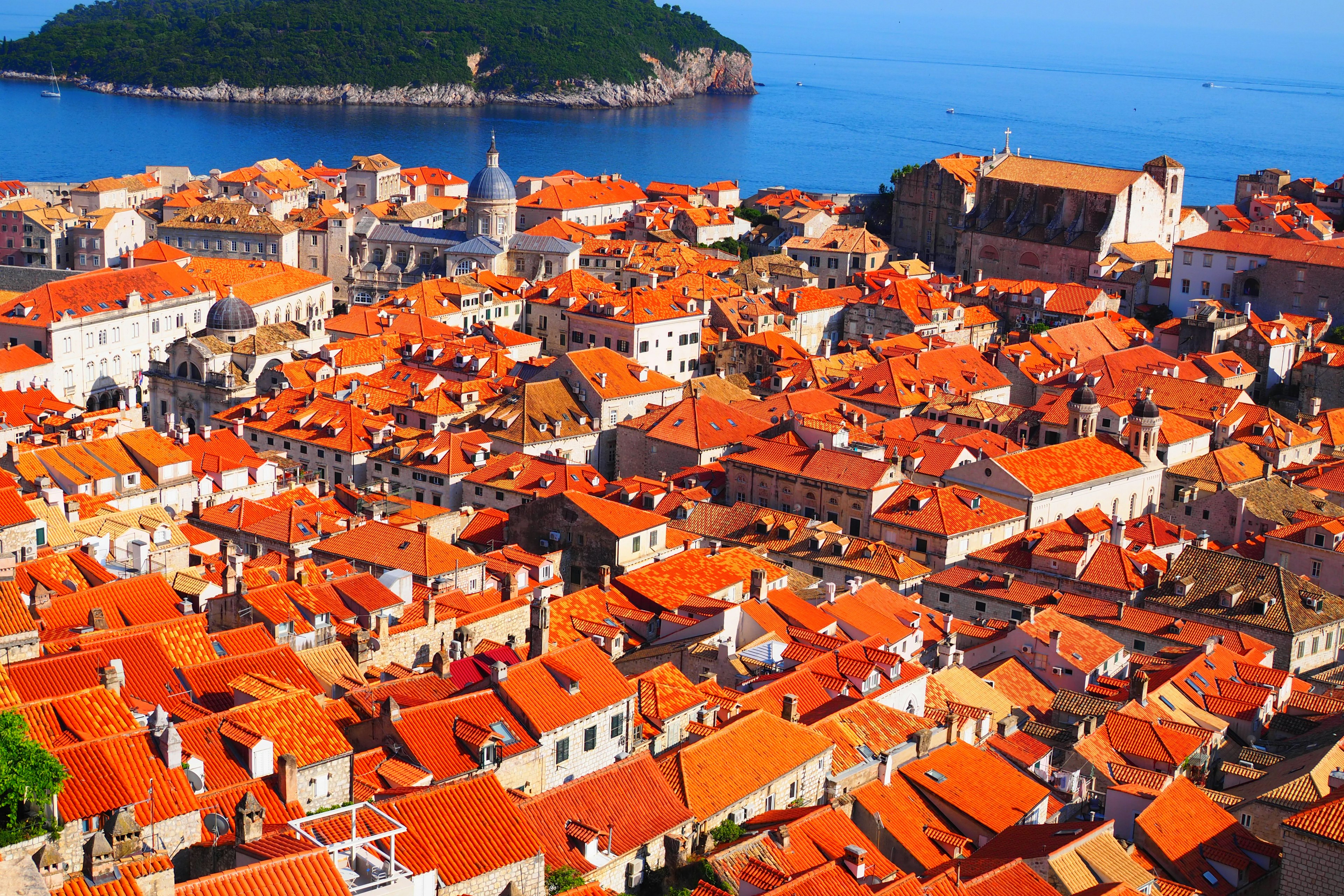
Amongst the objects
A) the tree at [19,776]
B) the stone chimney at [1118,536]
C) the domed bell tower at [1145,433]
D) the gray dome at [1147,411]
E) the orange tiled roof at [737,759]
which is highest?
the tree at [19,776]

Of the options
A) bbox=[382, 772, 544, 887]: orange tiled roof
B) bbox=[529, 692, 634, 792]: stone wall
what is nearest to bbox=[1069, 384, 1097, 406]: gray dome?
bbox=[529, 692, 634, 792]: stone wall

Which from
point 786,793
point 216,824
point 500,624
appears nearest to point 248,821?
point 216,824

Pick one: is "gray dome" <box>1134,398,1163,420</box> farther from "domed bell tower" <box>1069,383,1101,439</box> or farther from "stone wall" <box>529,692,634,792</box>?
"stone wall" <box>529,692,634,792</box>

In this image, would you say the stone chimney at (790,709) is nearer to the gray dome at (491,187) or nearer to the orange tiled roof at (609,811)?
the orange tiled roof at (609,811)

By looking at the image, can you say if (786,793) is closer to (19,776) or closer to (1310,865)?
(1310,865)

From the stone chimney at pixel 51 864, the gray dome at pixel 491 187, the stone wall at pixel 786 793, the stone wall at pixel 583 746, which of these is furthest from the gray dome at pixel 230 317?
the stone chimney at pixel 51 864

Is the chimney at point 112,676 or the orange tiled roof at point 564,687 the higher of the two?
the chimney at point 112,676
